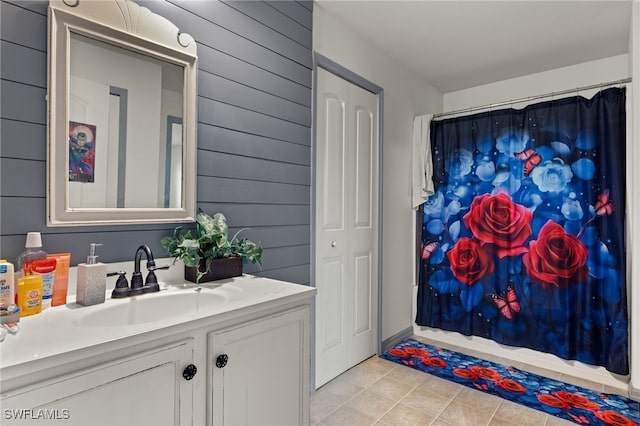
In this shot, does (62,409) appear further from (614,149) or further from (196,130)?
(614,149)

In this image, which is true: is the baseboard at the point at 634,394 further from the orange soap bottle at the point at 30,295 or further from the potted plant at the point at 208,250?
the orange soap bottle at the point at 30,295

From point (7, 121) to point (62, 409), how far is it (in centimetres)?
84

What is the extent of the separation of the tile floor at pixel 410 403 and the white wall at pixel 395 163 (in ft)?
1.87

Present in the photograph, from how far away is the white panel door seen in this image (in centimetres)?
233

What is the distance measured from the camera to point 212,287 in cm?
138

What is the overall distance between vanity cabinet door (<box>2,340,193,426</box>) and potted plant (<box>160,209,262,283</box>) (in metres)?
0.48

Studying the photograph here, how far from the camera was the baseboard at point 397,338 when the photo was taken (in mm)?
2885

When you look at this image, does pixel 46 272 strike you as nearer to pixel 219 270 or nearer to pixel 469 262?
pixel 219 270

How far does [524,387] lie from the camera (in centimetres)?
233

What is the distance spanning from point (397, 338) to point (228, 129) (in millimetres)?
2299

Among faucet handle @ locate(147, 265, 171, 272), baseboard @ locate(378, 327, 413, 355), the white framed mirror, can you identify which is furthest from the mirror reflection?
baseboard @ locate(378, 327, 413, 355)

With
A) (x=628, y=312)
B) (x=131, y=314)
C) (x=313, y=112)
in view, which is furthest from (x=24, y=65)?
(x=628, y=312)

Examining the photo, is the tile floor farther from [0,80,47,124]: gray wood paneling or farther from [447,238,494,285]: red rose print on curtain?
[0,80,47,124]: gray wood paneling

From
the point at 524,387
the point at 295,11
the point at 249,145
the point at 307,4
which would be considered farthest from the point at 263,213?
the point at 524,387
